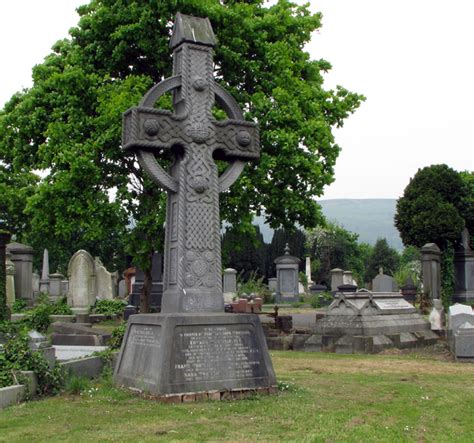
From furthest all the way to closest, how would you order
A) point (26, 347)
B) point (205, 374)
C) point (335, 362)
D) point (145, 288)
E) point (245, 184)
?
point (145, 288) → point (245, 184) → point (335, 362) → point (26, 347) → point (205, 374)

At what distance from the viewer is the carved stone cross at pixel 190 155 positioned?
811 cm

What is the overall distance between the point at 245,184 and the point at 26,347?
8.03m

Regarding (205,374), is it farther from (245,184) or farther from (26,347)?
(245,184)

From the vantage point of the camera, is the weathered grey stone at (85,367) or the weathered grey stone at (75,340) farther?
the weathered grey stone at (75,340)

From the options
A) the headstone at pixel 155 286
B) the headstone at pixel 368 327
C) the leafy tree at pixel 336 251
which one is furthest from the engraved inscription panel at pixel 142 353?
the leafy tree at pixel 336 251

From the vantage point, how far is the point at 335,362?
1182 centimetres

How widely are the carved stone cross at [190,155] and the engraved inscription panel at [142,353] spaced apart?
17.2 inches

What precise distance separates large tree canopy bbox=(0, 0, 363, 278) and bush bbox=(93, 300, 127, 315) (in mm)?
7360

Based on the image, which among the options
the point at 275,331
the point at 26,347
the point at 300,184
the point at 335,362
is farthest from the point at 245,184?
the point at 26,347

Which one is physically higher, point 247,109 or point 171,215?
point 247,109

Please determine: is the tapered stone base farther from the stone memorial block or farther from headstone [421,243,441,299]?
headstone [421,243,441,299]

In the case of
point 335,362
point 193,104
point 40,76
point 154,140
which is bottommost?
point 335,362

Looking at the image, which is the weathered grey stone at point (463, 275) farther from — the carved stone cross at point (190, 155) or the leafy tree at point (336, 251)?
the leafy tree at point (336, 251)

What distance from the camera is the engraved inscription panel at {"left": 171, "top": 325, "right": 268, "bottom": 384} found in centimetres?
737
